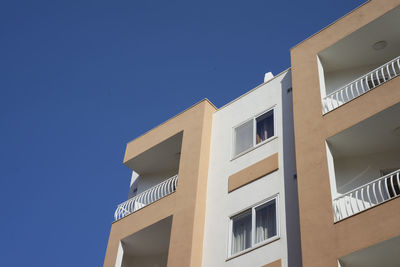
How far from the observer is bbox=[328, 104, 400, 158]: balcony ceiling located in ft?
51.1

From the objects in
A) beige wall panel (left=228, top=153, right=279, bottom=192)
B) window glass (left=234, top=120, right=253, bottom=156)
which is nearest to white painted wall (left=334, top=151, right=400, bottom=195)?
beige wall panel (left=228, top=153, right=279, bottom=192)

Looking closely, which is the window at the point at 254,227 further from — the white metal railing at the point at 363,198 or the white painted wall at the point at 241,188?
the white metal railing at the point at 363,198

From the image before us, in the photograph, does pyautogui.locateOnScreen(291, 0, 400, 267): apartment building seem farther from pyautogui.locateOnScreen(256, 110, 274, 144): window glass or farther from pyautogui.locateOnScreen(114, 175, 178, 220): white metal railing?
pyautogui.locateOnScreen(114, 175, 178, 220): white metal railing

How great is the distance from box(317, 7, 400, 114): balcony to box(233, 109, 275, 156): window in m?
A: 2.24

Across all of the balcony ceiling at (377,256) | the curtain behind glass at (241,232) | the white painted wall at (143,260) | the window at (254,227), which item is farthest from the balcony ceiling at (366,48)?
the white painted wall at (143,260)

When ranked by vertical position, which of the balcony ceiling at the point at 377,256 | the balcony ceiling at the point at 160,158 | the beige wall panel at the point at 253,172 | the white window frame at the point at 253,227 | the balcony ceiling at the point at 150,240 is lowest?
the balcony ceiling at the point at 377,256

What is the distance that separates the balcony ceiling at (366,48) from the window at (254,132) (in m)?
2.69

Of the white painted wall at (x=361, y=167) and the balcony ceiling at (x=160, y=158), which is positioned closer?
the white painted wall at (x=361, y=167)

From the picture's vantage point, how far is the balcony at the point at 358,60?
58.3ft

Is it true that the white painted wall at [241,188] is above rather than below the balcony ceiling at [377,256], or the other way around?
above

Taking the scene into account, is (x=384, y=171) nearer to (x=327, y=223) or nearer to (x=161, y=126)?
(x=327, y=223)

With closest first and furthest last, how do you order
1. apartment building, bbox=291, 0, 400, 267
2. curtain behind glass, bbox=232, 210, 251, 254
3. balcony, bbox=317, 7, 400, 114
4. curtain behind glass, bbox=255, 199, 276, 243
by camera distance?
apartment building, bbox=291, 0, 400, 267 → curtain behind glass, bbox=255, 199, 276, 243 → curtain behind glass, bbox=232, 210, 251, 254 → balcony, bbox=317, 7, 400, 114

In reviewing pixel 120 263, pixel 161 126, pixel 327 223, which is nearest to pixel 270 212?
pixel 327 223

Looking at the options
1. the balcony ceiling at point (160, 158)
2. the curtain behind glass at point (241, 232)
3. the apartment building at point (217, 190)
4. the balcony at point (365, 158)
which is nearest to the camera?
the balcony at point (365, 158)
